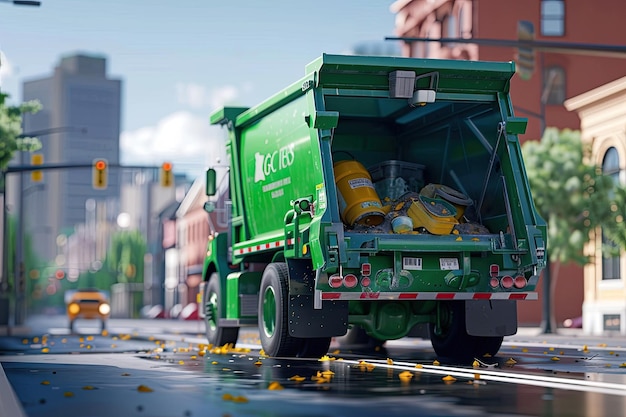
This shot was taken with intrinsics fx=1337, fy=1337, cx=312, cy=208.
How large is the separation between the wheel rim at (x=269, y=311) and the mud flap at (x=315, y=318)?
2.62 feet

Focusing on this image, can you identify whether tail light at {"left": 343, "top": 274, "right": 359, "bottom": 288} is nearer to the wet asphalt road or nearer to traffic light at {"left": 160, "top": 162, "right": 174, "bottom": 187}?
the wet asphalt road

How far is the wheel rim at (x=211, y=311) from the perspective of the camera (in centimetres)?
2009

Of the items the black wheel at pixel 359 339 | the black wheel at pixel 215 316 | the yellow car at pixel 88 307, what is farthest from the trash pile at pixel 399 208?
the yellow car at pixel 88 307

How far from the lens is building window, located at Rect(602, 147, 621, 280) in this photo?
41.0 m

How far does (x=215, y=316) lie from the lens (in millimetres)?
20109

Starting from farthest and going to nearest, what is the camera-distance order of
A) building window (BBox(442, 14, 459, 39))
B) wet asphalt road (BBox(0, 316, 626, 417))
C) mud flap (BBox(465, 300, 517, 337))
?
building window (BBox(442, 14, 459, 39))
mud flap (BBox(465, 300, 517, 337))
wet asphalt road (BBox(0, 316, 626, 417))

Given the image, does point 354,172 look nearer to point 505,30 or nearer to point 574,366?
point 574,366

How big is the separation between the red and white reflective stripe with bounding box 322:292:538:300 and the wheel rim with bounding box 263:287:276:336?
180cm

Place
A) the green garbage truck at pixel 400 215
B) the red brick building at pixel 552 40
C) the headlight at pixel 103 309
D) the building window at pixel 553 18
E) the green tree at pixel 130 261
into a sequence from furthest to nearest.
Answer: the green tree at pixel 130 261, the building window at pixel 553 18, the red brick building at pixel 552 40, the headlight at pixel 103 309, the green garbage truck at pixel 400 215

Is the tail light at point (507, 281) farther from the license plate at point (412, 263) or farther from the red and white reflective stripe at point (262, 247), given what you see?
the red and white reflective stripe at point (262, 247)

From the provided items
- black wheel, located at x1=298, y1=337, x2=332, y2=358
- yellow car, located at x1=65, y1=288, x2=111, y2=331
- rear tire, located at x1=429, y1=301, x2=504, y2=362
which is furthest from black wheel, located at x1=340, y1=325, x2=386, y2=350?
yellow car, located at x1=65, y1=288, x2=111, y2=331

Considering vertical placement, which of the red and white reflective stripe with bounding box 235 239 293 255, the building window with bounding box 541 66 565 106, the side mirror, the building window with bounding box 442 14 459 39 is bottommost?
the red and white reflective stripe with bounding box 235 239 293 255

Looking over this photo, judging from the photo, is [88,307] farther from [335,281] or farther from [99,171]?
[335,281]

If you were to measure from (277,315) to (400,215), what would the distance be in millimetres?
1892
